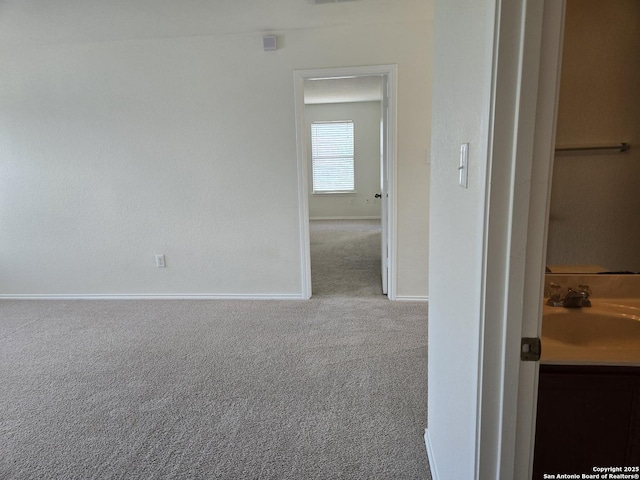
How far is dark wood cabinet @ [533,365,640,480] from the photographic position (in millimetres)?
918

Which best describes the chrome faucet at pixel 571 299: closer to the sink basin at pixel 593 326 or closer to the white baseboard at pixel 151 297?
the sink basin at pixel 593 326

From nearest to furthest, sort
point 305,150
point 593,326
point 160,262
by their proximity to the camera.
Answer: point 593,326
point 305,150
point 160,262

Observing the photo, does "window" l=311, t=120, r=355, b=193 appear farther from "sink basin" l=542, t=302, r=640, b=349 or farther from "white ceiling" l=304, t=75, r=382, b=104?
"sink basin" l=542, t=302, r=640, b=349

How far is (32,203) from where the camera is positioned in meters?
3.51

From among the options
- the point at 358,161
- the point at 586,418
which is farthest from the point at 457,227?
the point at 358,161

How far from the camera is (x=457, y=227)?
981mm

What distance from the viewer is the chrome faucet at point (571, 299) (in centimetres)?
126

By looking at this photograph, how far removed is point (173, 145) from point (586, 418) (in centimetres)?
334

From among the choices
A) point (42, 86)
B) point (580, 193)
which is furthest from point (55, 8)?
point (580, 193)

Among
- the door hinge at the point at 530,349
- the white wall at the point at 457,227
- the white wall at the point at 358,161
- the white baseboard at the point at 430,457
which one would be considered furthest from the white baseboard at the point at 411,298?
the white wall at the point at 358,161

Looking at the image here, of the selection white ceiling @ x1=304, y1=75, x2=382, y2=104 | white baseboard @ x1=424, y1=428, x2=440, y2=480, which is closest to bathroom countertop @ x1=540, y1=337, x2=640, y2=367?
white baseboard @ x1=424, y1=428, x2=440, y2=480

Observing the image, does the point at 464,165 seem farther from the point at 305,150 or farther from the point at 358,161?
the point at 358,161

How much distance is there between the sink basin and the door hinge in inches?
21.8

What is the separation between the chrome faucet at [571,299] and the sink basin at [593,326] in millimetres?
25
